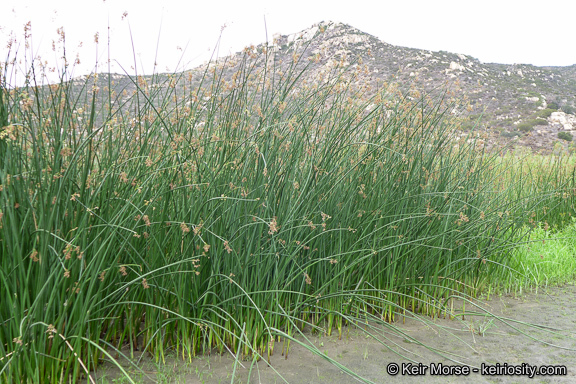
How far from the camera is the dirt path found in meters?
2.12

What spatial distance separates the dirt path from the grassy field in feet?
0.39

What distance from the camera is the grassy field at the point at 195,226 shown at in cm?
174

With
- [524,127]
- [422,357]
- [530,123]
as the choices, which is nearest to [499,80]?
[530,123]

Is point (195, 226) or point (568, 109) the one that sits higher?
point (568, 109)

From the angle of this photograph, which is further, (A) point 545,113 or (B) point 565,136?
(A) point 545,113

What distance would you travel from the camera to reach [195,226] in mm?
2084

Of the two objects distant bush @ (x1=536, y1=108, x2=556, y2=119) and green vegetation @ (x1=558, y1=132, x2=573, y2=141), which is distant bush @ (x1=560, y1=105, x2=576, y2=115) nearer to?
distant bush @ (x1=536, y1=108, x2=556, y2=119)

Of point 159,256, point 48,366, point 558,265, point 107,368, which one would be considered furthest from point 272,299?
point 558,265

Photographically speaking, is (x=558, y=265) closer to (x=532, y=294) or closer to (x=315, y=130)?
(x=532, y=294)

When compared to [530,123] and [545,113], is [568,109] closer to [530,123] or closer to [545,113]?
[545,113]

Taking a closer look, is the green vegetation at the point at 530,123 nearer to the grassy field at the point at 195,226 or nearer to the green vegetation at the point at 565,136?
the green vegetation at the point at 565,136

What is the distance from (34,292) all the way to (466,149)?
11.5ft

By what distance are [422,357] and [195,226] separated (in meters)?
1.49

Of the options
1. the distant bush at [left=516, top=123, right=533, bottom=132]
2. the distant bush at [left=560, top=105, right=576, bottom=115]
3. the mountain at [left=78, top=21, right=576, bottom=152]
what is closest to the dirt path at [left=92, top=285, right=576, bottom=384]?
the mountain at [left=78, top=21, right=576, bottom=152]
